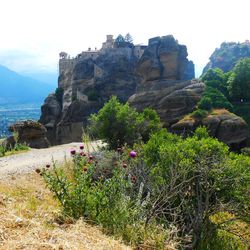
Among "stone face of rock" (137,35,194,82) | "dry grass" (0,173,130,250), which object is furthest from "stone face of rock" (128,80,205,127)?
"dry grass" (0,173,130,250)

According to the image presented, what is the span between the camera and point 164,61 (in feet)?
166

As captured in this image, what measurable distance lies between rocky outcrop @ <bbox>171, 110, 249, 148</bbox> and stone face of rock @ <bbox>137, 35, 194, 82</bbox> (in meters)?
17.2

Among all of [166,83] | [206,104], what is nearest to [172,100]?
[206,104]

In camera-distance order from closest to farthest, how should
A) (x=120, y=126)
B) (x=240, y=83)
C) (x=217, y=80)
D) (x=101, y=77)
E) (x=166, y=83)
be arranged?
(x=120, y=126)
(x=240, y=83)
(x=217, y=80)
(x=166, y=83)
(x=101, y=77)

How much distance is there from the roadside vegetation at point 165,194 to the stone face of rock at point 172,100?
904 inches

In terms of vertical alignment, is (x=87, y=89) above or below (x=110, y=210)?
below

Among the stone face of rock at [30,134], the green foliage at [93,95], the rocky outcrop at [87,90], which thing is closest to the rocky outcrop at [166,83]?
the rocky outcrop at [87,90]

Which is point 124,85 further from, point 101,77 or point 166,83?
point 166,83

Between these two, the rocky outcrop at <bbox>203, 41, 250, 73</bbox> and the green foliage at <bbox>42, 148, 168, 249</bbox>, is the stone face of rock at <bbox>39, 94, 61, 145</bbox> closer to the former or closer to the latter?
the rocky outcrop at <bbox>203, 41, 250, 73</bbox>

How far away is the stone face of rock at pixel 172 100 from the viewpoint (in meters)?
35.4

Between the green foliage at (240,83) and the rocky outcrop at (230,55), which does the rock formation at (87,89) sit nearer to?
the green foliage at (240,83)

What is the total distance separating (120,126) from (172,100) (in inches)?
779

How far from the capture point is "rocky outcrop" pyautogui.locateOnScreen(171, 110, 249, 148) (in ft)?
102

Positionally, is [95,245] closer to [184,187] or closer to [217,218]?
[184,187]
